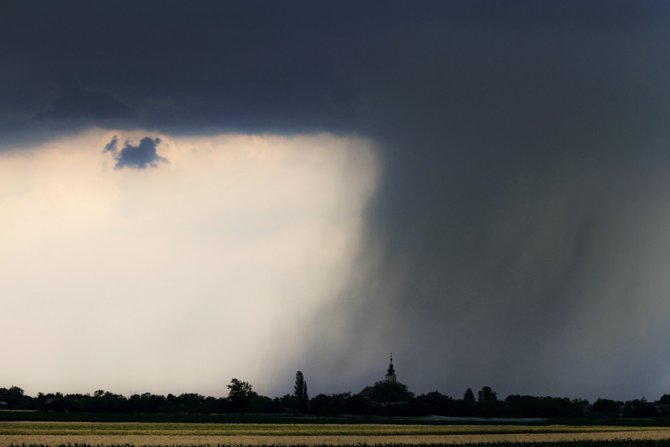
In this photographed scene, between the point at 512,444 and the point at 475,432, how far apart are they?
28546 mm

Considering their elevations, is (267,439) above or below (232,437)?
below

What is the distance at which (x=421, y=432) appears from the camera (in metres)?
123

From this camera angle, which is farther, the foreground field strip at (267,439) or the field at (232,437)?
the field at (232,437)

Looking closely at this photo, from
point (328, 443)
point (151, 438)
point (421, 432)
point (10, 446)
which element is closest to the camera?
point (10, 446)

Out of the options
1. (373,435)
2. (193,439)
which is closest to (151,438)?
(193,439)

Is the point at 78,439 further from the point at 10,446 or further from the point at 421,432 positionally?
the point at 421,432

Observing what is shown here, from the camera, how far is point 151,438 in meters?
101

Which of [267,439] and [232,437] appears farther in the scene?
[232,437]

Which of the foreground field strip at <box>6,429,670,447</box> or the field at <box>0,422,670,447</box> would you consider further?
the field at <box>0,422,670,447</box>

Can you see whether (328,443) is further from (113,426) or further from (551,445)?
(113,426)

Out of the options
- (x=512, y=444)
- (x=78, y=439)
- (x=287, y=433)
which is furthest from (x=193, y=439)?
(x=512, y=444)

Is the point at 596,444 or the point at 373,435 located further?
the point at 373,435

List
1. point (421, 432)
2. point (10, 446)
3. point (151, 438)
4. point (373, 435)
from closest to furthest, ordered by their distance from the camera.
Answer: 1. point (10, 446)
2. point (151, 438)
3. point (373, 435)
4. point (421, 432)

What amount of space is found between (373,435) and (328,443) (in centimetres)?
1981
